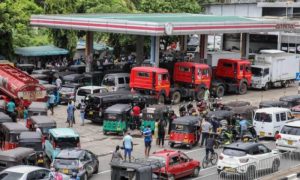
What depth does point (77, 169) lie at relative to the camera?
24.5 m

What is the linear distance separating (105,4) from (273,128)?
38127 millimetres

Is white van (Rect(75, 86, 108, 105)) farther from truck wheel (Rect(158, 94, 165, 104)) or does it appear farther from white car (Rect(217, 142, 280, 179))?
white car (Rect(217, 142, 280, 179))

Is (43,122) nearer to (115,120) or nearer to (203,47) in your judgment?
(115,120)

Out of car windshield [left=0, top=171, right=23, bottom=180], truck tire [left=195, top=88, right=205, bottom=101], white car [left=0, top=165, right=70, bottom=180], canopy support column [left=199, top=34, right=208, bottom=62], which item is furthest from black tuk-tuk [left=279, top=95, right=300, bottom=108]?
car windshield [left=0, top=171, right=23, bottom=180]

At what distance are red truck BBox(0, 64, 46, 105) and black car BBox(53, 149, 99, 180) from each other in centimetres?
1397

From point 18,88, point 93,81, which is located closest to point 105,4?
point 93,81

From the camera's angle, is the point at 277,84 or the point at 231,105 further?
the point at 277,84

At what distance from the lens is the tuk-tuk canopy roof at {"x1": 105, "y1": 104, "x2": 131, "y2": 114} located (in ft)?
113

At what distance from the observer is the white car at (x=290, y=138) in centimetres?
2895

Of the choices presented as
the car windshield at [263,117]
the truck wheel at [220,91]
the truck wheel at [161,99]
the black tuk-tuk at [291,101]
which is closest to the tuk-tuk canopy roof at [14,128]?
the car windshield at [263,117]

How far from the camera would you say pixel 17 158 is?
2406cm

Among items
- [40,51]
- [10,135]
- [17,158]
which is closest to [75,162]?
[17,158]

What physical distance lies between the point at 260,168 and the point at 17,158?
9108 millimetres

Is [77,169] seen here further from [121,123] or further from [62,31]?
[62,31]
